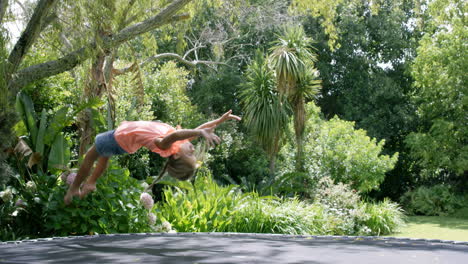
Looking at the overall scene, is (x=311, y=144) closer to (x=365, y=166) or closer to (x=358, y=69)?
(x=365, y=166)

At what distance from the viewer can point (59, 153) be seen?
631cm

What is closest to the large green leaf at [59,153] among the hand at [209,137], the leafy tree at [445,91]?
the hand at [209,137]

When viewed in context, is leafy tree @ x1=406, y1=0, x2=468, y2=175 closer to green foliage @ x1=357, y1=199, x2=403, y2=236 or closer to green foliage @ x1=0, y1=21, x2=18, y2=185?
green foliage @ x1=357, y1=199, x2=403, y2=236

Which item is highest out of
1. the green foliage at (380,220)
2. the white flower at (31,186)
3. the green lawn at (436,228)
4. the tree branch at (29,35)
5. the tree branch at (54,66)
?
the tree branch at (29,35)

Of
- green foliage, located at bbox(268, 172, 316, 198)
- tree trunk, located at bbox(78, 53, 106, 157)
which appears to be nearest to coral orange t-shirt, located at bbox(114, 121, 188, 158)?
tree trunk, located at bbox(78, 53, 106, 157)

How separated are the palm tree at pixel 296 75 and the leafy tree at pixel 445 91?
4.27 metres

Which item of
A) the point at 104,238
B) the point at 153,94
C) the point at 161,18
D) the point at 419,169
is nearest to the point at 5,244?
the point at 104,238

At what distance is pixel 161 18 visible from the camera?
5.43 metres

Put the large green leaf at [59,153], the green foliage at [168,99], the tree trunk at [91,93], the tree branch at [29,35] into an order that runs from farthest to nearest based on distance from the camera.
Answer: the green foliage at [168,99], the tree trunk at [91,93], the large green leaf at [59,153], the tree branch at [29,35]

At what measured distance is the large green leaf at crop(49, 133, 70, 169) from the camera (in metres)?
6.25

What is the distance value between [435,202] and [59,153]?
977 centimetres

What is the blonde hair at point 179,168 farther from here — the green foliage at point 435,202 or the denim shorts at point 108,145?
the green foliage at point 435,202

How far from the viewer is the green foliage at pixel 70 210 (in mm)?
5594

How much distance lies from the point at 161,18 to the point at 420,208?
9.63 m
